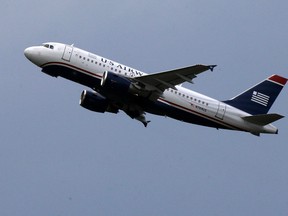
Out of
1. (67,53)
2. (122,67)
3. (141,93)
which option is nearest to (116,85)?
(141,93)

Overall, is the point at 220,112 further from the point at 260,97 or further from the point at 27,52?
the point at 27,52

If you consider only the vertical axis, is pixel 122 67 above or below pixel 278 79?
below

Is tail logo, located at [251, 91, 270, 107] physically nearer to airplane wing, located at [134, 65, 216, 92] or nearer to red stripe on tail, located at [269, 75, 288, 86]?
red stripe on tail, located at [269, 75, 288, 86]

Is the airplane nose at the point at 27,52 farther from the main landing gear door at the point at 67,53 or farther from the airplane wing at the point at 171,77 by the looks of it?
the airplane wing at the point at 171,77

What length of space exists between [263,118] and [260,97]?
16.9ft

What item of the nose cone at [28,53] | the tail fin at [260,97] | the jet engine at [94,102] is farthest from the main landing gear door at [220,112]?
the nose cone at [28,53]

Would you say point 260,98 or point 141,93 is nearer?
point 141,93

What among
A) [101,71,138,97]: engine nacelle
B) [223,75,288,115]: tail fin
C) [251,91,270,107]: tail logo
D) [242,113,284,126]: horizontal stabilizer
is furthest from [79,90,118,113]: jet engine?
[251,91,270,107]: tail logo

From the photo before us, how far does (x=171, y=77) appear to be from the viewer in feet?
233

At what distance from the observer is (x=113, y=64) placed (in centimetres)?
7325

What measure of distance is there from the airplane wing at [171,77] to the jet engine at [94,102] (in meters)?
5.62

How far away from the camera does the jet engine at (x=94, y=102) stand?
75.9m

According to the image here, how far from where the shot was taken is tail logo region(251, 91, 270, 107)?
259ft

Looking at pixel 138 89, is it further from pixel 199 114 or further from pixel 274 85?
pixel 274 85
